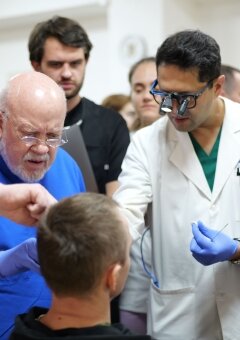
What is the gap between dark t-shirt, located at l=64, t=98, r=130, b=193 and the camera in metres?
2.18

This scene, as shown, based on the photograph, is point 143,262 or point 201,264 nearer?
point 201,264

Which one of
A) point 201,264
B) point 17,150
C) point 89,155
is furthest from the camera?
point 89,155

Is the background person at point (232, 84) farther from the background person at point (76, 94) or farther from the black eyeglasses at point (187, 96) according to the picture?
the black eyeglasses at point (187, 96)

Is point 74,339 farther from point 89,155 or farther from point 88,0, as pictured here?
point 88,0

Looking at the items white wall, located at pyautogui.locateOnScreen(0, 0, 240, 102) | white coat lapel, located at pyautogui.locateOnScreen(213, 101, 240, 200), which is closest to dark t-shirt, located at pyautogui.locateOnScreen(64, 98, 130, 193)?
white coat lapel, located at pyautogui.locateOnScreen(213, 101, 240, 200)

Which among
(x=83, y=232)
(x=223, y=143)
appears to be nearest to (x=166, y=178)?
(x=223, y=143)

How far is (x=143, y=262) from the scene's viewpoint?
1.90 meters

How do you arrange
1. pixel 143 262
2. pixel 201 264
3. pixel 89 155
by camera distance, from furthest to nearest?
1. pixel 89 155
2. pixel 143 262
3. pixel 201 264

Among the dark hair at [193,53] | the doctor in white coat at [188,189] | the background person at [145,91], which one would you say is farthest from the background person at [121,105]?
the dark hair at [193,53]

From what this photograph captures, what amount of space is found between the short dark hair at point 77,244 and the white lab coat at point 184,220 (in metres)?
0.56

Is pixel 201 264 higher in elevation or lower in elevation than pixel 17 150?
lower

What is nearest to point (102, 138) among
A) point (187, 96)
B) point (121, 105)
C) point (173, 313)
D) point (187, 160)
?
point (187, 160)

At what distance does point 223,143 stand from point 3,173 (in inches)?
29.1

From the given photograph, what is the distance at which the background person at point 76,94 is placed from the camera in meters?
2.18
